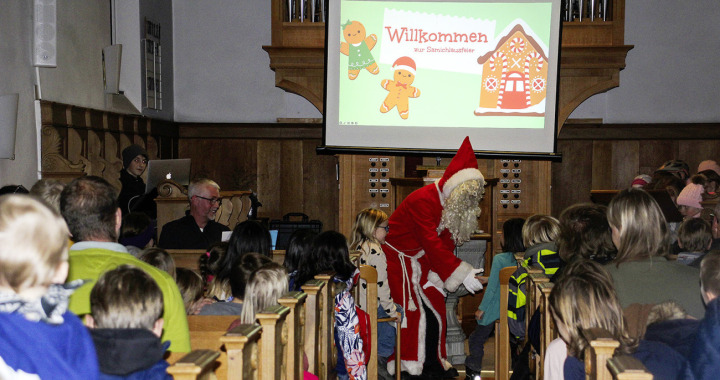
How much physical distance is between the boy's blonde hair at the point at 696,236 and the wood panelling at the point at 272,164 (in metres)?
6.18

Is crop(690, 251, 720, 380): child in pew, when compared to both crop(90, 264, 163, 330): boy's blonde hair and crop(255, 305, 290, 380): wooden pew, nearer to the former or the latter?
crop(255, 305, 290, 380): wooden pew

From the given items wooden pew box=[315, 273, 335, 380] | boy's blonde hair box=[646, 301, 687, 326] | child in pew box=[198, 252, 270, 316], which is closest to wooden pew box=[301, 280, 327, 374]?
wooden pew box=[315, 273, 335, 380]

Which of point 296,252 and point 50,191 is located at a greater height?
point 50,191

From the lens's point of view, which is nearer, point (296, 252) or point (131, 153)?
point (296, 252)

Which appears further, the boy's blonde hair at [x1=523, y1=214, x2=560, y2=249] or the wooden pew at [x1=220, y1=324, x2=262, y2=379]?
the boy's blonde hair at [x1=523, y1=214, x2=560, y2=249]

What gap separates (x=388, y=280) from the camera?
216 inches

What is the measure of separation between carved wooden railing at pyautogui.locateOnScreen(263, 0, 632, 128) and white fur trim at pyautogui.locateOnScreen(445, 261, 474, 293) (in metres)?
3.90

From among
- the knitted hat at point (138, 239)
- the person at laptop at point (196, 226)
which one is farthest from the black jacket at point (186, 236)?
the knitted hat at point (138, 239)

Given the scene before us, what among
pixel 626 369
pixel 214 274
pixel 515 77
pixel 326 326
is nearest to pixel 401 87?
pixel 515 77

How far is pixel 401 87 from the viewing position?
25.4 ft

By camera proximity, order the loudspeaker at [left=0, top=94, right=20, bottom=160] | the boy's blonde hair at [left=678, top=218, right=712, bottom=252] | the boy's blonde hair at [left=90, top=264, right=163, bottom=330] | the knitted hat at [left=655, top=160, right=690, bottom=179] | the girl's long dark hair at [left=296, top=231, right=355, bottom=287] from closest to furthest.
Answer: the boy's blonde hair at [left=90, top=264, right=163, bottom=330] → the girl's long dark hair at [left=296, top=231, right=355, bottom=287] → the boy's blonde hair at [left=678, top=218, right=712, bottom=252] → the loudspeaker at [left=0, top=94, right=20, bottom=160] → the knitted hat at [left=655, top=160, right=690, bottom=179]

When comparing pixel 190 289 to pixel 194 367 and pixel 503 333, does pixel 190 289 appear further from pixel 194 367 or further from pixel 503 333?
pixel 503 333

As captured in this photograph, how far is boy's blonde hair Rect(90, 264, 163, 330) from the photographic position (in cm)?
196

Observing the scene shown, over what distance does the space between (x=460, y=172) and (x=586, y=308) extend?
3.31 m
